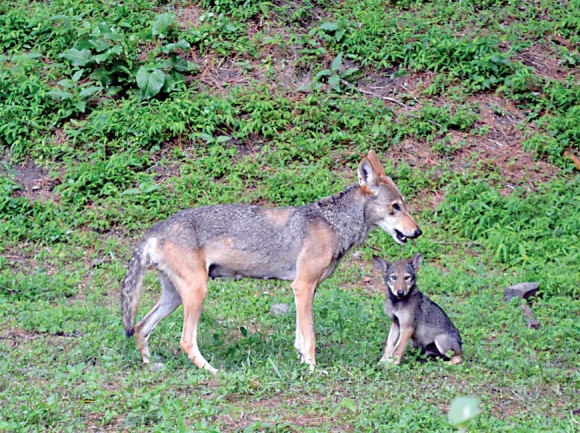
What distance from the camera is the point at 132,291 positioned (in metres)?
8.99

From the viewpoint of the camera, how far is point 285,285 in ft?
40.6

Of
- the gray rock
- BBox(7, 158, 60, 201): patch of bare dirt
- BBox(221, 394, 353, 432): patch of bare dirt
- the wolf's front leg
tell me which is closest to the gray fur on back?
the wolf's front leg

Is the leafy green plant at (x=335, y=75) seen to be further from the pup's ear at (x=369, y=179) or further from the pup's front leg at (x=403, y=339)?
the pup's front leg at (x=403, y=339)

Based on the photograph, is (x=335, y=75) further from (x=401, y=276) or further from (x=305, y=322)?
(x=305, y=322)

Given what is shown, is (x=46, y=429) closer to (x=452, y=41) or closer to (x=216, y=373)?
(x=216, y=373)

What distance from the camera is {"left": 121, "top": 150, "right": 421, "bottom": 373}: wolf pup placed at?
29.4ft

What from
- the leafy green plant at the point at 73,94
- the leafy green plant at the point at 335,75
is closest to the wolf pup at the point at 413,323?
the leafy green plant at the point at 335,75

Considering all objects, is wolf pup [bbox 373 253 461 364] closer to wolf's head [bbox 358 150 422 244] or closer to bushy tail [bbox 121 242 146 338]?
wolf's head [bbox 358 150 422 244]

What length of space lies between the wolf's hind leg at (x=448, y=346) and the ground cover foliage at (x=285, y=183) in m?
0.16

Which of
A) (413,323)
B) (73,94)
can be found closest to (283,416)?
(413,323)

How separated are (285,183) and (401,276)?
5.37 metres

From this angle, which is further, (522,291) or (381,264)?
(522,291)

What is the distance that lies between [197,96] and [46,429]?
978cm

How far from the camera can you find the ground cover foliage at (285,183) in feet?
26.3
